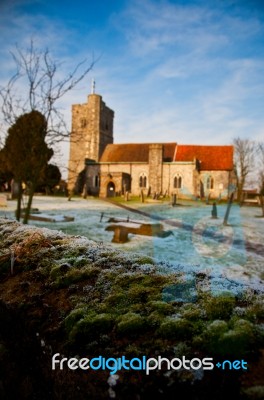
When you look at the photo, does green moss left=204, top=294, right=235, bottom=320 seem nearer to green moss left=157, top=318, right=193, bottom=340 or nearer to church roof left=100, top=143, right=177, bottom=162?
green moss left=157, top=318, right=193, bottom=340

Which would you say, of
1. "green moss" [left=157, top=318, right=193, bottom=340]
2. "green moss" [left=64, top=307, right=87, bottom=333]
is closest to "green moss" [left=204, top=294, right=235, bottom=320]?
"green moss" [left=157, top=318, right=193, bottom=340]

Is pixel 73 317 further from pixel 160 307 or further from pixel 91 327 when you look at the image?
pixel 160 307

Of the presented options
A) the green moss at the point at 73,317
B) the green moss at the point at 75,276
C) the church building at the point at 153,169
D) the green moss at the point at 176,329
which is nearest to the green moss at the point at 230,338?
the green moss at the point at 176,329

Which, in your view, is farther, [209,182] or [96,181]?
[96,181]

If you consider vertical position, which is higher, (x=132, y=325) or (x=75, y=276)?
(x=75, y=276)

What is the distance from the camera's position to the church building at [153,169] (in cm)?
3794

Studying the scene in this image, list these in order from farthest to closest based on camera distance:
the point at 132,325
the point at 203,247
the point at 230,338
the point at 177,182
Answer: the point at 177,182, the point at 203,247, the point at 132,325, the point at 230,338

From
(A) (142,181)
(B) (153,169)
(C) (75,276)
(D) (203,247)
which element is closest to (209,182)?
(B) (153,169)

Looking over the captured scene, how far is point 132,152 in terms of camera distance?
42.8m

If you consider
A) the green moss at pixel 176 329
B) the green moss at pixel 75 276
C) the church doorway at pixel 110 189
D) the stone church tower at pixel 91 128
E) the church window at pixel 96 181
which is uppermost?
the stone church tower at pixel 91 128

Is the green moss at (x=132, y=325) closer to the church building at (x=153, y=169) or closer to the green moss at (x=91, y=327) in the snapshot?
the green moss at (x=91, y=327)

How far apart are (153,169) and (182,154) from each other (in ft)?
16.9

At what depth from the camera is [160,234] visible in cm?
1187

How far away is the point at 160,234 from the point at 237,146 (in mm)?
38639
